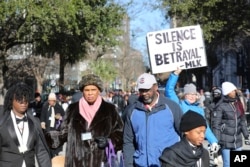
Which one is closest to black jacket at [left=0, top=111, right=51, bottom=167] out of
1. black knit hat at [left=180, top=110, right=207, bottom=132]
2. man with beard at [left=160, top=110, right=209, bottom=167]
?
man with beard at [left=160, top=110, right=209, bottom=167]

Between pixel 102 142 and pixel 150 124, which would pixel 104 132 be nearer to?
pixel 102 142

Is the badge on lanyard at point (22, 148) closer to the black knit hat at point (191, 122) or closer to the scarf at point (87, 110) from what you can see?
the scarf at point (87, 110)

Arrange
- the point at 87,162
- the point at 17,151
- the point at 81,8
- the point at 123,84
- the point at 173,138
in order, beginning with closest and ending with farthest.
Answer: the point at 17,151
the point at 173,138
the point at 87,162
the point at 81,8
the point at 123,84

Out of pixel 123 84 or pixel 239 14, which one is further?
pixel 123 84

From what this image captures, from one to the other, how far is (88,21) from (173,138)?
58.2ft

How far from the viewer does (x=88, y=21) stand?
23141 mm

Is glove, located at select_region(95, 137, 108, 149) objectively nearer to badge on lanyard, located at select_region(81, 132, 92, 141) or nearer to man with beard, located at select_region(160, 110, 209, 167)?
badge on lanyard, located at select_region(81, 132, 92, 141)

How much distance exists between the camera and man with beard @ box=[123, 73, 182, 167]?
560cm

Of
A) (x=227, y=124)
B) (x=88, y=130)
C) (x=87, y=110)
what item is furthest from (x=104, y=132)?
(x=227, y=124)

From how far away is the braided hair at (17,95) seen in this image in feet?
17.6

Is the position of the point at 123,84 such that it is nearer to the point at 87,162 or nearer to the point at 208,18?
the point at 208,18

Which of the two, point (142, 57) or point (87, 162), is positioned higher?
point (142, 57)

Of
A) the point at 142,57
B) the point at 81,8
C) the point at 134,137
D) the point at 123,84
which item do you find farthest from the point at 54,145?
the point at 142,57

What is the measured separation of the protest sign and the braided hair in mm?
4102
